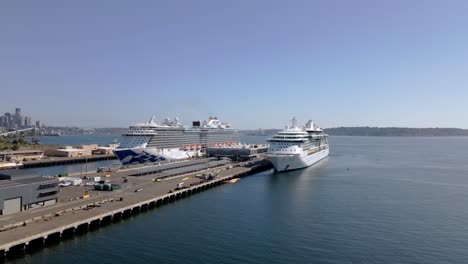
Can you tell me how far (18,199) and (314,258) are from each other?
28.6 meters

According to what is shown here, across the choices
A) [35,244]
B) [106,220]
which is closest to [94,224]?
[106,220]

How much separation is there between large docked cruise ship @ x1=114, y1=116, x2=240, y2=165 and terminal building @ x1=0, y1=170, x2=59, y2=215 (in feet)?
136

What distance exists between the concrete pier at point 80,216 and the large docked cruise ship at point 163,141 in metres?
26.6

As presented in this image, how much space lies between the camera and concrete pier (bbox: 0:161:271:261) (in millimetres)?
28791

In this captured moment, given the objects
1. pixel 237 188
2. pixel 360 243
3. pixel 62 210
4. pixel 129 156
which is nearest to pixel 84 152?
pixel 129 156

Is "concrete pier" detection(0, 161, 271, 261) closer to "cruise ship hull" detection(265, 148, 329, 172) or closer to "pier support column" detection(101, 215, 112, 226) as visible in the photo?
"pier support column" detection(101, 215, 112, 226)

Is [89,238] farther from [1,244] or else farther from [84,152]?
[84,152]

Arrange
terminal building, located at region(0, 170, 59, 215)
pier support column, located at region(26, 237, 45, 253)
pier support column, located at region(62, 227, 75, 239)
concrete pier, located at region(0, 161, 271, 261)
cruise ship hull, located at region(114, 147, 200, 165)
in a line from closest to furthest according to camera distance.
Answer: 1. concrete pier, located at region(0, 161, 271, 261)
2. pier support column, located at region(26, 237, 45, 253)
3. pier support column, located at region(62, 227, 75, 239)
4. terminal building, located at region(0, 170, 59, 215)
5. cruise ship hull, located at region(114, 147, 200, 165)

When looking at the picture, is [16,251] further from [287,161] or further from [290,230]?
[287,161]

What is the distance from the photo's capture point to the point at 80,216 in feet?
118

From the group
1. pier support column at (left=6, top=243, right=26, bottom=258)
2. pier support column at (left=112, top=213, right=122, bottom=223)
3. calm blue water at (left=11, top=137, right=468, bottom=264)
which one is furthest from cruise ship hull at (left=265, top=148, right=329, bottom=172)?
pier support column at (left=6, top=243, right=26, bottom=258)

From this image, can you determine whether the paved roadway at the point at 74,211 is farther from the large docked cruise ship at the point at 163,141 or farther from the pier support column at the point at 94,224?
the large docked cruise ship at the point at 163,141

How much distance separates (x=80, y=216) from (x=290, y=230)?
68.7 ft

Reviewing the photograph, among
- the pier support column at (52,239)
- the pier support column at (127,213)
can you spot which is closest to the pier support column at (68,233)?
the pier support column at (52,239)
